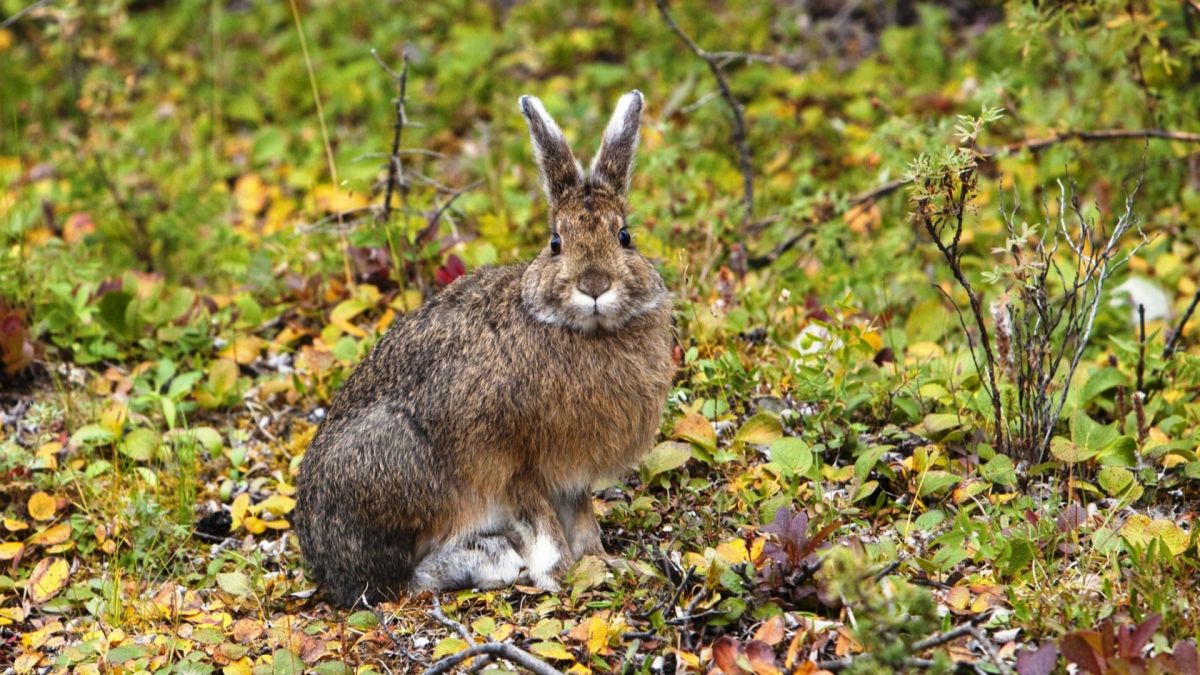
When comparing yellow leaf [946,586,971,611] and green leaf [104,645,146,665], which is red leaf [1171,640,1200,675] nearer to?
yellow leaf [946,586,971,611]

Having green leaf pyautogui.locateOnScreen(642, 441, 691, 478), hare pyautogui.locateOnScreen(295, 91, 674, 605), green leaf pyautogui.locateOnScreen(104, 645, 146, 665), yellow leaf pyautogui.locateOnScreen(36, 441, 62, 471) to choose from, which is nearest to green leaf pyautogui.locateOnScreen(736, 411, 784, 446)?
green leaf pyautogui.locateOnScreen(642, 441, 691, 478)

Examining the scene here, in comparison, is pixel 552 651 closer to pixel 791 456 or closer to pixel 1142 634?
pixel 791 456

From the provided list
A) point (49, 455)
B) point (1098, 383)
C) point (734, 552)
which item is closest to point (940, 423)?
point (1098, 383)

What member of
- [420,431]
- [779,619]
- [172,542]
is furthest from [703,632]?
[172,542]

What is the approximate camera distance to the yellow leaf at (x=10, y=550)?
19.7ft

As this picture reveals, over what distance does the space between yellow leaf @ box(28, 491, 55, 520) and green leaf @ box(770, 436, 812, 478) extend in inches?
124

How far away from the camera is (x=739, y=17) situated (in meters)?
11.1

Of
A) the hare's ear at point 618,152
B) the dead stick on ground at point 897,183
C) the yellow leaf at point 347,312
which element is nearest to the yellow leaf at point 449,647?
the hare's ear at point 618,152

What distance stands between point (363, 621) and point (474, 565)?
1.60 feet

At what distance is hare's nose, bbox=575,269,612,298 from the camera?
507cm

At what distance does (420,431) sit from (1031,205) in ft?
15.7

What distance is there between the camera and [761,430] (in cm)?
609

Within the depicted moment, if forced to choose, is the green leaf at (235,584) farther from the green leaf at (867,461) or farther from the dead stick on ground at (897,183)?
the dead stick on ground at (897,183)

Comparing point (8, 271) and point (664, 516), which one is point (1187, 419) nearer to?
point (664, 516)
